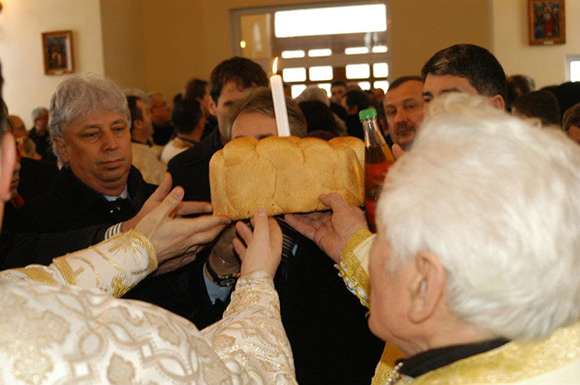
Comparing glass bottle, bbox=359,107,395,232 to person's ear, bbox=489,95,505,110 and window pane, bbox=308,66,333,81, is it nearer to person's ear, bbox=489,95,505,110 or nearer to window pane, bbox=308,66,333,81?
person's ear, bbox=489,95,505,110

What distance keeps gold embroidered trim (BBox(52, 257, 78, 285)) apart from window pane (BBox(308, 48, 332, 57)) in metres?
11.4

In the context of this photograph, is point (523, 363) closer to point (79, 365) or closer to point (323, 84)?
point (79, 365)

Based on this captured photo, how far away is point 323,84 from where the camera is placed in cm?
1272

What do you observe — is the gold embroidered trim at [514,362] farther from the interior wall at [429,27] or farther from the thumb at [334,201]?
the interior wall at [429,27]

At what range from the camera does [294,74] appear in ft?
42.1

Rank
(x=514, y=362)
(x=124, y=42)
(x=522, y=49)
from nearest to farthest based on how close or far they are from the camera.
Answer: (x=514, y=362) < (x=522, y=49) < (x=124, y=42)

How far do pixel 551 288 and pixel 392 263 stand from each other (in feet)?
0.84

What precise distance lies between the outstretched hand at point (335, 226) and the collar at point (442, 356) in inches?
25.9

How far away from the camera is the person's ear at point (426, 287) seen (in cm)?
115

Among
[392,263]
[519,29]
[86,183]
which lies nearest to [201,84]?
[86,183]

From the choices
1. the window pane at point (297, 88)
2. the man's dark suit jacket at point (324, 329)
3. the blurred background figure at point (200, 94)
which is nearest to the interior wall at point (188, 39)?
Answer: the window pane at point (297, 88)

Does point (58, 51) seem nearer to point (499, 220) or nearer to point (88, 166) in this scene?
point (88, 166)

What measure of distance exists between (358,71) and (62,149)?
399 inches

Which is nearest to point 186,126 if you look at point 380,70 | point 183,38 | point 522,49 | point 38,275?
point 38,275
